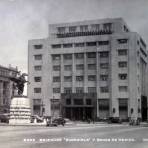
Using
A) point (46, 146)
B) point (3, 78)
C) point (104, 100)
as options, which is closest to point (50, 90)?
point (104, 100)

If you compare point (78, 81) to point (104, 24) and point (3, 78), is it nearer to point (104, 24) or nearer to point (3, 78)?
point (104, 24)

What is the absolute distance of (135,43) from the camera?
1410 inches

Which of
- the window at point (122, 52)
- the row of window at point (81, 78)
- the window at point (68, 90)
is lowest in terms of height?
the window at point (68, 90)

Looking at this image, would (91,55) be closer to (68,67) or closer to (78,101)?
(68,67)

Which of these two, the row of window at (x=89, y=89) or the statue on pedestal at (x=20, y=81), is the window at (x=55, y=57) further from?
the statue on pedestal at (x=20, y=81)

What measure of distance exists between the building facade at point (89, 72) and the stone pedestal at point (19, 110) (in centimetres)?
1307

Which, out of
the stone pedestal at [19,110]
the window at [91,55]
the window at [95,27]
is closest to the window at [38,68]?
the window at [91,55]

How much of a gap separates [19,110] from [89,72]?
15329 millimetres

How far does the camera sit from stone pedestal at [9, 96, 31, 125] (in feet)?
75.3

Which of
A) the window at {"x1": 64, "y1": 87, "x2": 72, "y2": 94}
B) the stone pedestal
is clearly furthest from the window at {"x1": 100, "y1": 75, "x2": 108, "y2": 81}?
the stone pedestal

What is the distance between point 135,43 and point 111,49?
2.05 m

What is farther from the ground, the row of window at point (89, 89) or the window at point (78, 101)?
the row of window at point (89, 89)

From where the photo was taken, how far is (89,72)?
3756 cm

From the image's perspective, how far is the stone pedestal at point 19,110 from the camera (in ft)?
75.3
